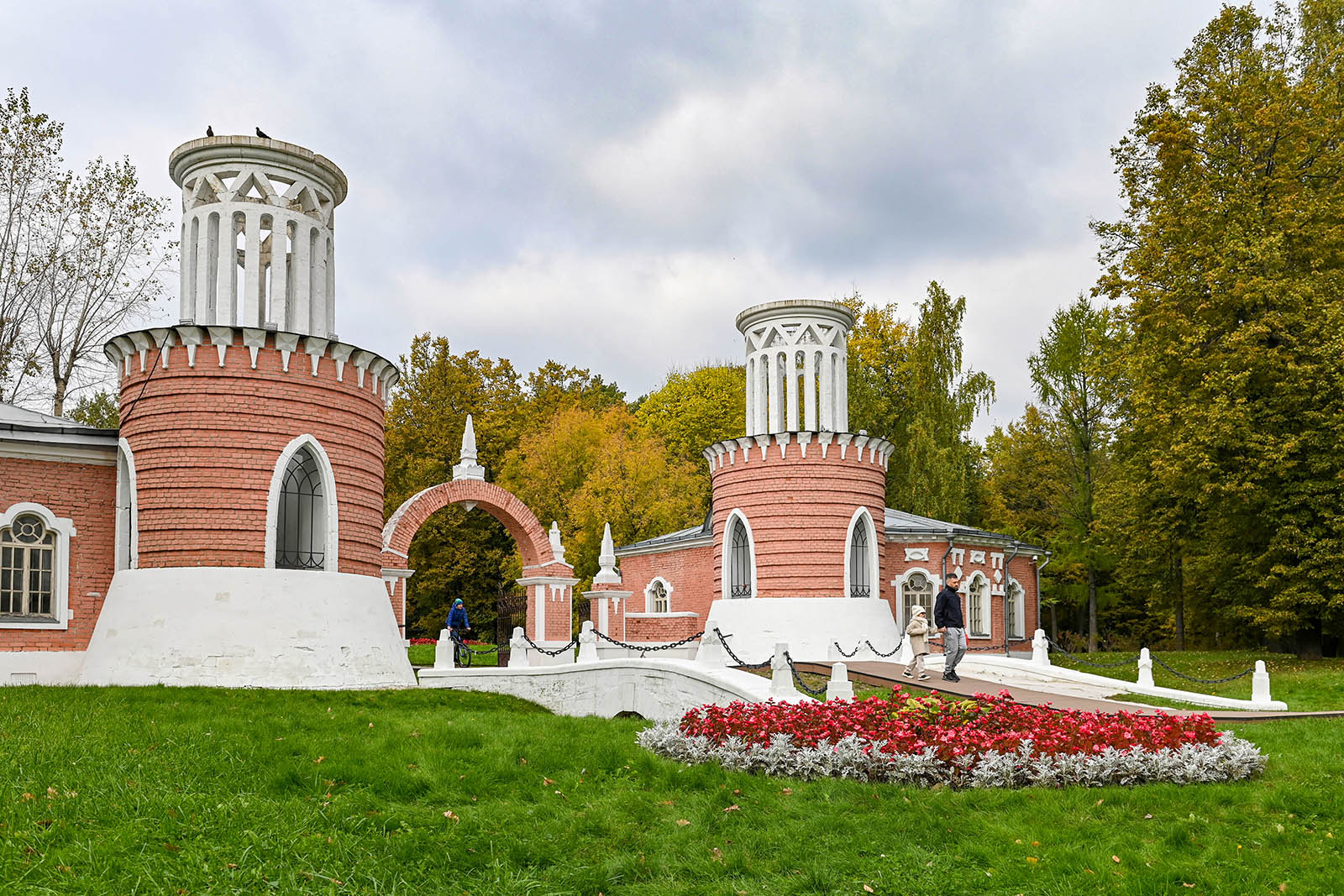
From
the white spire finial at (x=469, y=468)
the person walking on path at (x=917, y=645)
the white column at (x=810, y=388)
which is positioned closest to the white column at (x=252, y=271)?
the white spire finial at (x=469, y=468)

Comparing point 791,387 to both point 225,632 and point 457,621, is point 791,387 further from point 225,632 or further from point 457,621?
point 225,632

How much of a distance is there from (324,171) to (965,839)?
15150 mm

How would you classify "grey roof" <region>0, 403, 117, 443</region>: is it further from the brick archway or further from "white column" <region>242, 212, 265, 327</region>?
the brick archway

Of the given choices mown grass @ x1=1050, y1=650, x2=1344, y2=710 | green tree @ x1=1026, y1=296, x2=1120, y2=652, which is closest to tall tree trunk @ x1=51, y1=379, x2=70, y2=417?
mown grass @ x1=1050, y1=650, x2=1344, y2=710

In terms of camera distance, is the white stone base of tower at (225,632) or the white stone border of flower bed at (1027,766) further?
the white stone base of tower at (225,632)

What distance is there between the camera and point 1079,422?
39000mm

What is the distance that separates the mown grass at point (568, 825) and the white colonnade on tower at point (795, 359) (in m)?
14.5

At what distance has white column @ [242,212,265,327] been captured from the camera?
17.0m

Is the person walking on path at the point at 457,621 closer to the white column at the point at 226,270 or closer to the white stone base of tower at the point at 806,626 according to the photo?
the white stone base of tower at the point at 806,626

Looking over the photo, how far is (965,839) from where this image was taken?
7.43 meters

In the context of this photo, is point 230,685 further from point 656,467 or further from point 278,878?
point 656,467

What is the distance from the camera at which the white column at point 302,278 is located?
1753cm

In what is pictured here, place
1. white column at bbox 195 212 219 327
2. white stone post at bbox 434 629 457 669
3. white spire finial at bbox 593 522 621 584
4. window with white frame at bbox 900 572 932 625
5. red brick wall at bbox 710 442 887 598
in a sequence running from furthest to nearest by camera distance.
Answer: window with white frame at bbox 900 572 932 625 → white spire finial at bbox 593 522 621 584 → red brick wall at bbox 710 442 887 598 → white stone post at bbox 434 629 457 669 → white column at bbox 195 212 219 327

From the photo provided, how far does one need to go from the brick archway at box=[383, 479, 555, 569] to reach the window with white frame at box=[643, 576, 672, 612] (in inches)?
238
